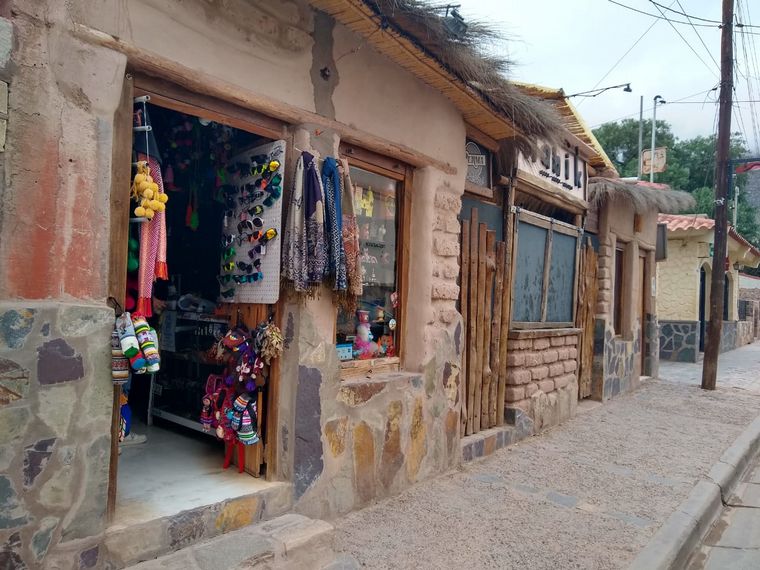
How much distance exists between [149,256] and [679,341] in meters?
15.1

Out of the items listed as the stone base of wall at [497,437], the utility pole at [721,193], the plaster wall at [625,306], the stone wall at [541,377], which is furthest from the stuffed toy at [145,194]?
the utility pole at [721,193]

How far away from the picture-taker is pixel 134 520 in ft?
9.14

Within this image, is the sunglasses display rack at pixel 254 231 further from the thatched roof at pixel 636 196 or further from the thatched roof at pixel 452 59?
the thatched roof at pixel 636 196

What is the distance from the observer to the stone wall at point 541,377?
6.27 m

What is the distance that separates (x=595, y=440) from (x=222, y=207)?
188 inches

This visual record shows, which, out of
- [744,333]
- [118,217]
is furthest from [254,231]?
[744,333]

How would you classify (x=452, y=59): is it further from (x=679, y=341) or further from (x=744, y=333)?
(x=744, y=333)

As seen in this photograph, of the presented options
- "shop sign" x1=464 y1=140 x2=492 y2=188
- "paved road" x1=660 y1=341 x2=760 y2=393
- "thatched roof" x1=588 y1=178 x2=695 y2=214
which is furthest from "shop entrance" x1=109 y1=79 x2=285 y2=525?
"paved road" x1=660 y1=341 x2=760 y2=393

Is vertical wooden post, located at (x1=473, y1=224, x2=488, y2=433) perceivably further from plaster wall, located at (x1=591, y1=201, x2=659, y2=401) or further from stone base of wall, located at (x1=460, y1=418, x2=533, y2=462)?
plaster wall, located at (x1=591, y1=201, x2=659, y2=401)

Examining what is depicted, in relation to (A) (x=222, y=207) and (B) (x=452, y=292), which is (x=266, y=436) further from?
(B) (x=452, y=292)

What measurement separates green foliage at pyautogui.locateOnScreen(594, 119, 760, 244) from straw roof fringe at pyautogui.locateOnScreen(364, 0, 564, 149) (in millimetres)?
25495

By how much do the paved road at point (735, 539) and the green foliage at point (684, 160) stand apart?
2549 cm

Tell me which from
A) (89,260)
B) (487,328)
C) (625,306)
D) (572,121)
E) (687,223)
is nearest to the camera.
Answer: (89,260)

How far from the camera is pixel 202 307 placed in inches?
171
